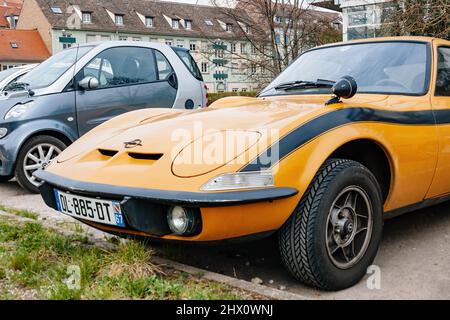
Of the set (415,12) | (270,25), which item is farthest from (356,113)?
(270,25)

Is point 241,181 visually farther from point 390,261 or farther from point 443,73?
point 443,73

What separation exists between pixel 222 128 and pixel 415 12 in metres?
9.91

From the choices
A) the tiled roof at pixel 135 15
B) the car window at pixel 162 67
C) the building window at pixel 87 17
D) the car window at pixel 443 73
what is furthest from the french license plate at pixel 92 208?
the building window at pixel 87 17

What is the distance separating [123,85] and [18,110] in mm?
1352

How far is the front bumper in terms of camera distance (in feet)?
7.95

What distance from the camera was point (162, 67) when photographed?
7.02 meters

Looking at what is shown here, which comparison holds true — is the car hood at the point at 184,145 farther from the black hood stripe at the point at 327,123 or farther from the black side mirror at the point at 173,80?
the black side mirror at the point at 173,80

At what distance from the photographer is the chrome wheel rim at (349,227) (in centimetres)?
278

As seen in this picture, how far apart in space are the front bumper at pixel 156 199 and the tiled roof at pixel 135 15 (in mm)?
49076

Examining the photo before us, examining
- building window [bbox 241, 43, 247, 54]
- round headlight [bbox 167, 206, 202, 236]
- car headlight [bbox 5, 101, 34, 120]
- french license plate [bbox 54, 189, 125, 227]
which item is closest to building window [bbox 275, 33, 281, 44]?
building window [bbox 241, 43, 247, 54]

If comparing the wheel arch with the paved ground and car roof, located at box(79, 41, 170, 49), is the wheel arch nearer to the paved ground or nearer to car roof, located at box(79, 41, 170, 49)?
the paved ground

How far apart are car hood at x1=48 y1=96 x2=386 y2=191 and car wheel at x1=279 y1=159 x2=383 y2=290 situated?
367 mm

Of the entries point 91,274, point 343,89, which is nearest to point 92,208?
point 91,274
